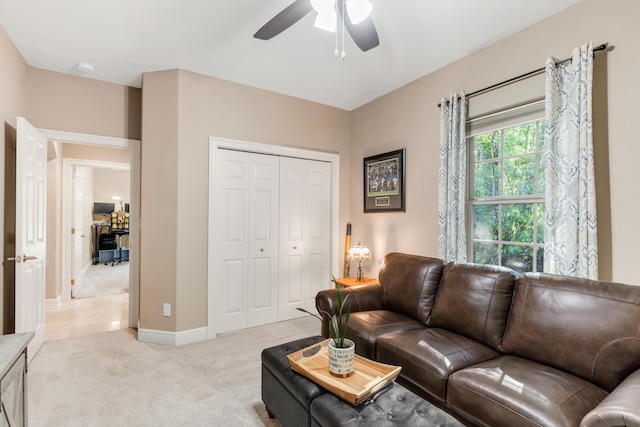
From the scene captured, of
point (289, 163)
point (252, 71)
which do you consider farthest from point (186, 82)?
point (289, 163)

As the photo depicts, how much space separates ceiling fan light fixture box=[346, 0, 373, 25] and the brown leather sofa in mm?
1877

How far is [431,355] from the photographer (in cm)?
185

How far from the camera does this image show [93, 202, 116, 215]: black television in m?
8.55

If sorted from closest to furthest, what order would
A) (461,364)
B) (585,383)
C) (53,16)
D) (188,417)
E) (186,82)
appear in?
(585,383) < (461,364) < (188,417) < (53,16) < (186,82)

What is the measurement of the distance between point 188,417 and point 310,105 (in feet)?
11.5

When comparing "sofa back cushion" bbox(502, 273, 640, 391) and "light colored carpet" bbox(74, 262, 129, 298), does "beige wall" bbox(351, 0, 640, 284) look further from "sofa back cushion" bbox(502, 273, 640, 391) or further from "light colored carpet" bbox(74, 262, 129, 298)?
"light colored carpet" bbox(74, 262, 129, 298)

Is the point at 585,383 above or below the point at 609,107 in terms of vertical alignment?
below

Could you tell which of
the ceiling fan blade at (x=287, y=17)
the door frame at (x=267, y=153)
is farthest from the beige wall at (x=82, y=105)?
the ceiling fan blade at (x=287, y=17)

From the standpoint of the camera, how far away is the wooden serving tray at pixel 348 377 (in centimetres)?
145

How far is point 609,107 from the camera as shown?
2039mm

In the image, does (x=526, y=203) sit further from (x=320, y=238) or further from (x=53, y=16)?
(x=53, y=16)

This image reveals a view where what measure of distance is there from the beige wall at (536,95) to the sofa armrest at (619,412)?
112cm

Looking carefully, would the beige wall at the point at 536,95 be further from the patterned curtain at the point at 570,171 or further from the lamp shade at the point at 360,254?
the lamp shade at the point at 360,254

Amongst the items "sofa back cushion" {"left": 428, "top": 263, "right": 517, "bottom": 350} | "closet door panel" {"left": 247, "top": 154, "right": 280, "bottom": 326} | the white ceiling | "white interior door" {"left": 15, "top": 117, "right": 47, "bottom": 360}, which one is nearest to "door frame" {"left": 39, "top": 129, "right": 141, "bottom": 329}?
"white interior door" {"left": 15, "top": 117, "right": 47, "bottom": 360}
